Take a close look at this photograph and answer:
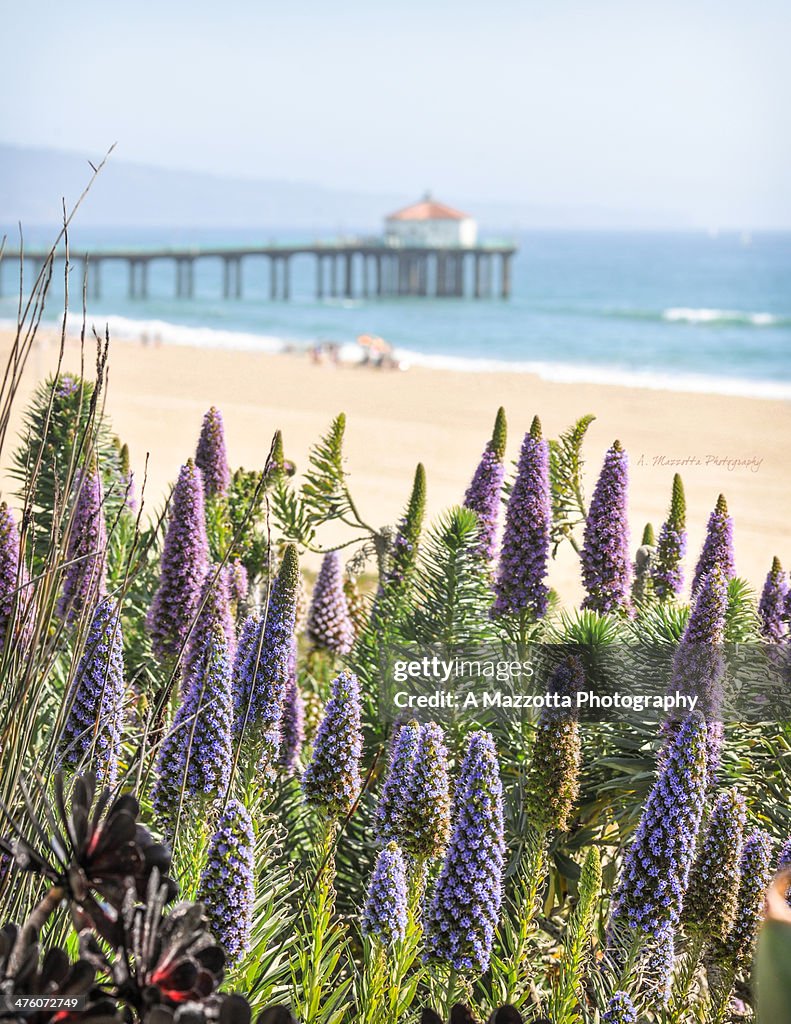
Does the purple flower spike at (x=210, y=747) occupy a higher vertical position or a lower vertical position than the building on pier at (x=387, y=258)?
lower

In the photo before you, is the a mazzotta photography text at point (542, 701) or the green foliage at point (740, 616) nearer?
the a mazzotta photography text at point (542, 701)

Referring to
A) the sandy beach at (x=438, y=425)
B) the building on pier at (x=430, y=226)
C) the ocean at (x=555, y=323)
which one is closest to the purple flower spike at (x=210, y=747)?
the sandy beach at (x=438, y=425)

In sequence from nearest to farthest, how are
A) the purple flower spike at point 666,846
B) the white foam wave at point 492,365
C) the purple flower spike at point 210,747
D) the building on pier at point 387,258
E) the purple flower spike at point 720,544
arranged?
1. the purple flower spike at point 666,846
2. the purple flower spike at point 210,747
3. the purple flower spike at point 720,544
4. the white foam wave at point 492,365
5. the building on pier at point 387,258

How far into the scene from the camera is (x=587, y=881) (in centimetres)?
203

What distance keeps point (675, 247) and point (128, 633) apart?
467ft

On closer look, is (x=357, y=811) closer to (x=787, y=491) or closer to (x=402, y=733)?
(x=402, y=733)

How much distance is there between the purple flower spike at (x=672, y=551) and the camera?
3604 mm

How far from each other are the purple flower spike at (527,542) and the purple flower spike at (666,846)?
1006 mm

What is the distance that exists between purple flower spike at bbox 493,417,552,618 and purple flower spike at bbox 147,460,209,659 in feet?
2.73

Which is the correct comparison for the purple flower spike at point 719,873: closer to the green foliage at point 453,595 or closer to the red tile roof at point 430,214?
the green foliage at point 453,595

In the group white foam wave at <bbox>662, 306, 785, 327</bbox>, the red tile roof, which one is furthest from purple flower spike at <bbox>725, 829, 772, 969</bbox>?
the red tile roof

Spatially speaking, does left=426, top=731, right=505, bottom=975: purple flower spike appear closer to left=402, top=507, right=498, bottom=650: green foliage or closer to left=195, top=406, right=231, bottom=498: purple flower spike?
left=402, top=507, right=498, bottom=650: green foliage

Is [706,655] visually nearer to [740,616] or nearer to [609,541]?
[740,616]

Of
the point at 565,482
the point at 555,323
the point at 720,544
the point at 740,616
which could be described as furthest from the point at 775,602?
the point at 555,323
